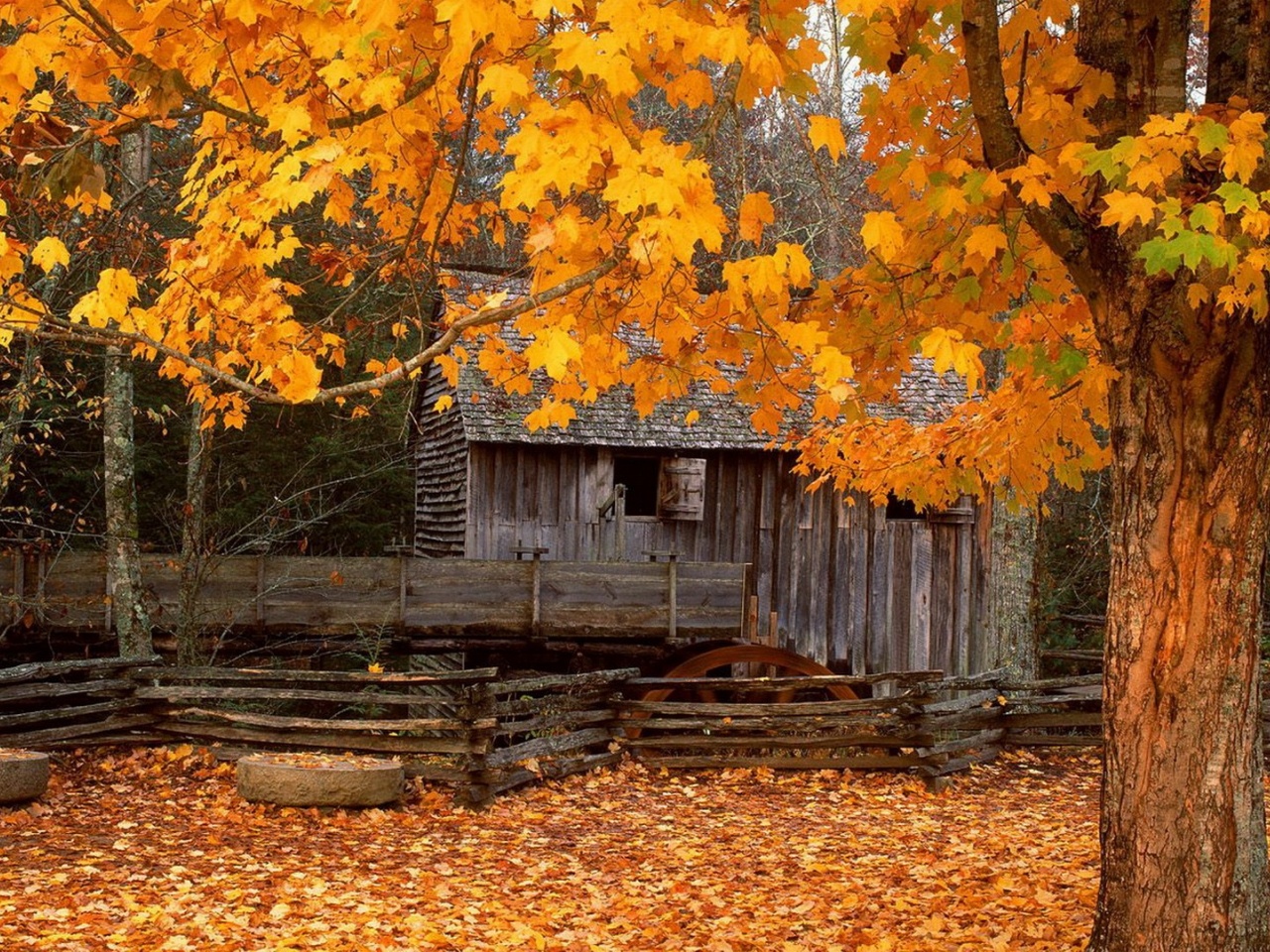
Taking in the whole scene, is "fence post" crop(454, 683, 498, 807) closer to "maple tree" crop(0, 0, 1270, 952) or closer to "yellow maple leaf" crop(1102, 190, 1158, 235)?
"maple tree" crop(0, 0, 1270, 952)

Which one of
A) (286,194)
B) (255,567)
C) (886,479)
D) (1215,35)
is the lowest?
(255,567)

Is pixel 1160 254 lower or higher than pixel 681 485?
higher

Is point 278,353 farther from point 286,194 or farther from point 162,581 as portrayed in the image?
point 162,581

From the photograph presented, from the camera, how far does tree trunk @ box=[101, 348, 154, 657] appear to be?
12523 millimetres

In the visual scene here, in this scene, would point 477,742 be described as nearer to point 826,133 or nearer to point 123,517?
point 123,517

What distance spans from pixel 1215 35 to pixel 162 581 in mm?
11269

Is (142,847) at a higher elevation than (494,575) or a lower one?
lower

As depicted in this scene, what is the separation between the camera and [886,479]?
10.2 metres

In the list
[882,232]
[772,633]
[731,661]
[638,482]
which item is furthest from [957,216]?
[638,482]

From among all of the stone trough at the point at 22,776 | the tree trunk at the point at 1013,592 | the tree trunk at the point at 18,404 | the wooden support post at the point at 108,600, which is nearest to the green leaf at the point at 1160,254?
the stone trough at the point at 22,776

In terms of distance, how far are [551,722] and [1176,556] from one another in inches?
289

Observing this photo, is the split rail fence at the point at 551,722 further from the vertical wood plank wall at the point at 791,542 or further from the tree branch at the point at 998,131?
the tree branch at the point at 998,131

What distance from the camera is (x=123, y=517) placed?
12500 mm

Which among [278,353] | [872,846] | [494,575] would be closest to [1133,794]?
[872,846]
